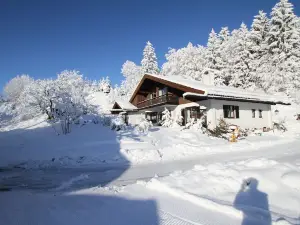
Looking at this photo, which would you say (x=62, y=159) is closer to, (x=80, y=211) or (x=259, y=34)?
(x=80, y=211)

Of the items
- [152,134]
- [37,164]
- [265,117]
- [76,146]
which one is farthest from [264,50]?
[37,164]

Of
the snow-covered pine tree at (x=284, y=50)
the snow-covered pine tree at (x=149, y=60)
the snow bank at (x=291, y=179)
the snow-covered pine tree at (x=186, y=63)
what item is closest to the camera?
the snow bank at (x=291, y=179)

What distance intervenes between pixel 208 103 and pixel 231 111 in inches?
130

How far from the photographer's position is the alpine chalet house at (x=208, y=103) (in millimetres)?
21406

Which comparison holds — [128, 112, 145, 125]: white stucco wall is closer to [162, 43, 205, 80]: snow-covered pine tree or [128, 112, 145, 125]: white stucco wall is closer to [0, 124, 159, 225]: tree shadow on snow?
[162, 43, 205, 80]: snow-covered pine tree

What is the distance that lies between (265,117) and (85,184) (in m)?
24.8

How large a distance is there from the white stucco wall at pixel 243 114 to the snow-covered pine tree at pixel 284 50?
11.2 m

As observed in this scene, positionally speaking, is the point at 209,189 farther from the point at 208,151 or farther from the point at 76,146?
the point at 76,146

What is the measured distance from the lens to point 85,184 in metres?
6.54

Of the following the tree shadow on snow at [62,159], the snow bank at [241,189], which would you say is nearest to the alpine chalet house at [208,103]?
the tree shadow on snow at [62,159]

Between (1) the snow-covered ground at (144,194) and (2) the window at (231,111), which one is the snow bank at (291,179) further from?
(2) the window at (231,111)

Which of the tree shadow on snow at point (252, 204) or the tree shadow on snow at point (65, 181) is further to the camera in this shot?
the tree shadow on snow at point (65, 181)

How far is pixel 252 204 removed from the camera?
14.7 feet

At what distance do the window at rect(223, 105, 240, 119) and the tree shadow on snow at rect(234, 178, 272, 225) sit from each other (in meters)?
18.0
